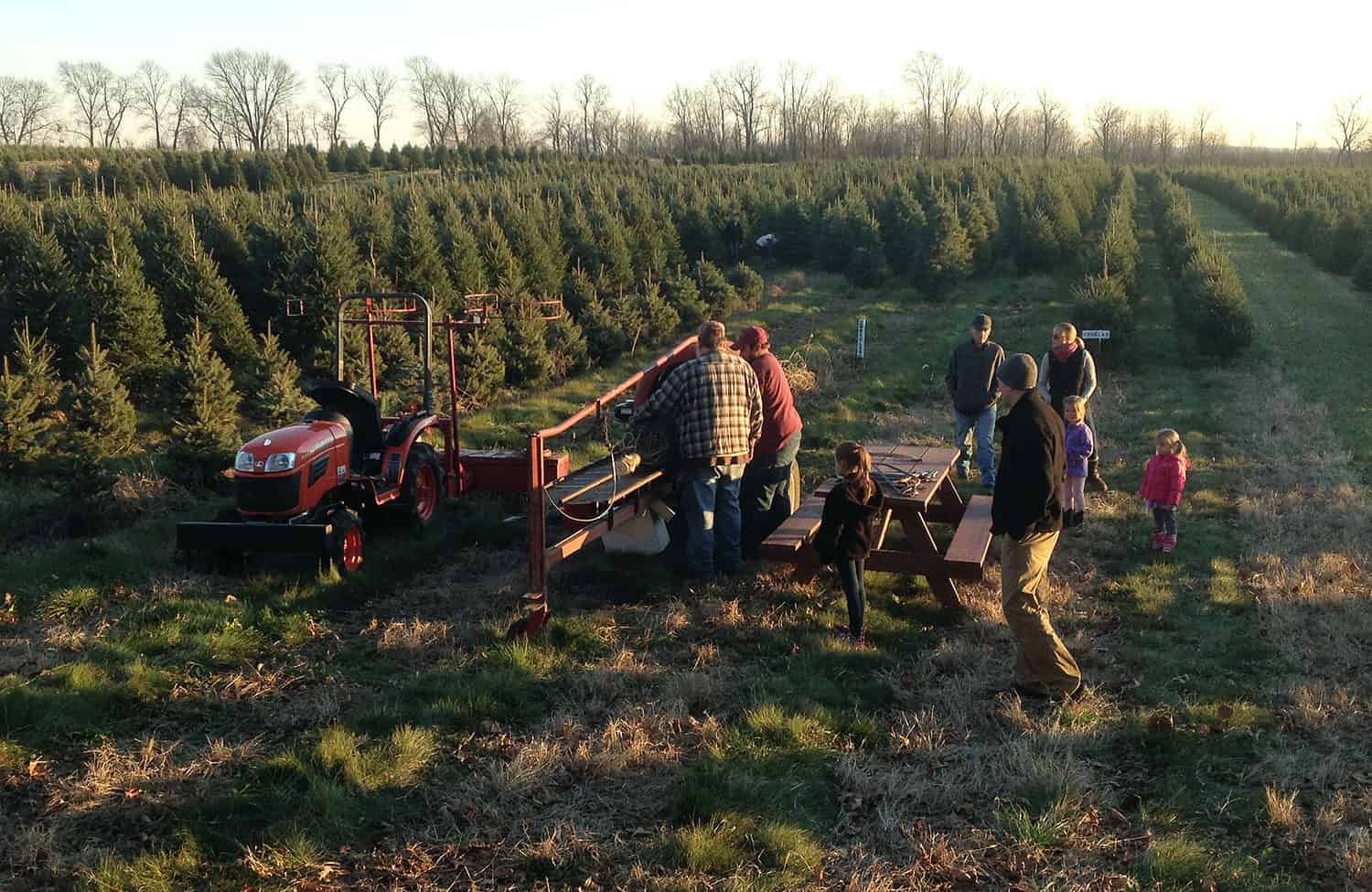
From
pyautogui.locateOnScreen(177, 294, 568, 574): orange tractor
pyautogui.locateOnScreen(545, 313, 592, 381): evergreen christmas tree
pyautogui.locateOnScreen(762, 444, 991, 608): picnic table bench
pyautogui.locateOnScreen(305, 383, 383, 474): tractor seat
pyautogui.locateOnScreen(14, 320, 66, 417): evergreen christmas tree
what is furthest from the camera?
pyautogui.locateOnScreen(545, 313, 592, 381): evergreen christmas tree

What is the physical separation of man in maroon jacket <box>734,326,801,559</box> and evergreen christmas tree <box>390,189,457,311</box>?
8.93 metres

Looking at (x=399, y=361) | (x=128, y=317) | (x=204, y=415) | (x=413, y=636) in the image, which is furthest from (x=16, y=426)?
(x=413, y=636)

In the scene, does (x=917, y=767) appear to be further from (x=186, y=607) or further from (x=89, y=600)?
(x=89, y=600)

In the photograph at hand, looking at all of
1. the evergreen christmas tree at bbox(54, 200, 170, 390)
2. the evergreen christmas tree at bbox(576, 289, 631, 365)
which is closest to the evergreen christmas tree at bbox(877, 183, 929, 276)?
the evergreen christmas tree at bbox(576, 289, 631, 365)

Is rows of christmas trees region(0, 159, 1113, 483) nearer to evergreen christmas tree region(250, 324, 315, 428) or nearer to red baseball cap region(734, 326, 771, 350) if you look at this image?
evergreen christmas tree region(250, 324, 315, 428)

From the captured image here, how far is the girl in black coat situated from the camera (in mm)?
5520

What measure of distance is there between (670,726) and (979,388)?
5.24 meters

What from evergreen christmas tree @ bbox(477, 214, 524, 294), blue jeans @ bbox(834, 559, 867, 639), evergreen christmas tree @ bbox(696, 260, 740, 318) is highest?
evergreen christmas tree @ bbox(477, 214, 524, 294)

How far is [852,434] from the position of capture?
36.5 feet

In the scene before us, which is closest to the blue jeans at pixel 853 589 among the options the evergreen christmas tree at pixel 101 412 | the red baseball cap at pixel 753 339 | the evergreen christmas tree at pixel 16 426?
the red baseball cap at pixel 753 339

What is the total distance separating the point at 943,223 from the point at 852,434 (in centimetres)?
1290

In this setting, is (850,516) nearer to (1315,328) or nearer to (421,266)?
(421,266)

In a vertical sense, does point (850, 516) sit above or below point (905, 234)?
below

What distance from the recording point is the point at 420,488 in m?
7.94
